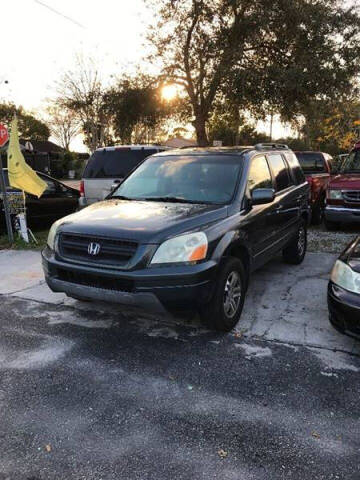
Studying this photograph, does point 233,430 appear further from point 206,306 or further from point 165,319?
point 165,319

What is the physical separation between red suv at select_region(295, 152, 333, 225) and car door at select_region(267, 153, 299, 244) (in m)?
3.98

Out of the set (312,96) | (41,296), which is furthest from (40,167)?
(41,296)

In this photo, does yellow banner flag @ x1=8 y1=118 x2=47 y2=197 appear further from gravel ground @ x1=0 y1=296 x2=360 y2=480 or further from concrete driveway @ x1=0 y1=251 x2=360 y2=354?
gravel ground @ x1=0 y1=296 x2=360 y2=480

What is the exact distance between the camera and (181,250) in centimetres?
345

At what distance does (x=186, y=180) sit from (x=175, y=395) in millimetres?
2431

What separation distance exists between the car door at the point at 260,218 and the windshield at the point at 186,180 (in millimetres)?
256

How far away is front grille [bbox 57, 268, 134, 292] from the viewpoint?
3471mm

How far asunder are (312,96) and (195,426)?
519 inches

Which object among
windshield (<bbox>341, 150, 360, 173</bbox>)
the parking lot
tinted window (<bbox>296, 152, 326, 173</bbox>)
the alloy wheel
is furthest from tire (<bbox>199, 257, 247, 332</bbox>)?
tinted window (<bbox>296, 152, 326, 173</bbox>)

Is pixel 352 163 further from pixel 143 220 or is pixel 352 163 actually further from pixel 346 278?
pixel 143 220

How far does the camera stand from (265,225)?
4.82m

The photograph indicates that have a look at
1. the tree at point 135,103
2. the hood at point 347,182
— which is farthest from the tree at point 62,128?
the hood at point 347,182

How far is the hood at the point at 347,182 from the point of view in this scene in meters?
8.16

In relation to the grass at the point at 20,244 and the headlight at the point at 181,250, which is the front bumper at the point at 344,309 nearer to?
the headlight at the point at 181,250
